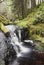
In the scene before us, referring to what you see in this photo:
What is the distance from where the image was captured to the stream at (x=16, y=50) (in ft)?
31.7

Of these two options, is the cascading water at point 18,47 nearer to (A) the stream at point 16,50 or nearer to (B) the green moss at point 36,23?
(A) the stream at point 16,50

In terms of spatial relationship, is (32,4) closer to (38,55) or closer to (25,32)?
(25,32)

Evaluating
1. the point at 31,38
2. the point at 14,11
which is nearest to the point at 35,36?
the point at 31,38

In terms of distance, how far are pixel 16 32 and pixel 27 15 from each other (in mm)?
3964

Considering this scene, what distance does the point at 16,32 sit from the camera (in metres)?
13.3

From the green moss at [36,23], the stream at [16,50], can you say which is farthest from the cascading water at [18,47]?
the green moss at [36,23]

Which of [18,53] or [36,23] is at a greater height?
[36,23]

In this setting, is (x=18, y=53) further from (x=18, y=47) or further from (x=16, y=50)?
(x=18, y=47)

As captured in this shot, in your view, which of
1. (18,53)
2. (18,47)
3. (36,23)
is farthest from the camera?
(36,23)

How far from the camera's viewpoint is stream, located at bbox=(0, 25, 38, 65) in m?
9.67

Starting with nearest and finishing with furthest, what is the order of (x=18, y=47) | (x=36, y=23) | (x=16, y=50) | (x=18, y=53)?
(x=18, y=53), (x=16, y=50), (x=18, y=47), (x=36, y=23)

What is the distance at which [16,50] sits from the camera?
11422mm

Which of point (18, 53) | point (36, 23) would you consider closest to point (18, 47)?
point (18, 53)

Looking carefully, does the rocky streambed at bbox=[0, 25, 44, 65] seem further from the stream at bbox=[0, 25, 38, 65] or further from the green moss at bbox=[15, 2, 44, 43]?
the green moss at bbox=[15, 2, 44, 43]
